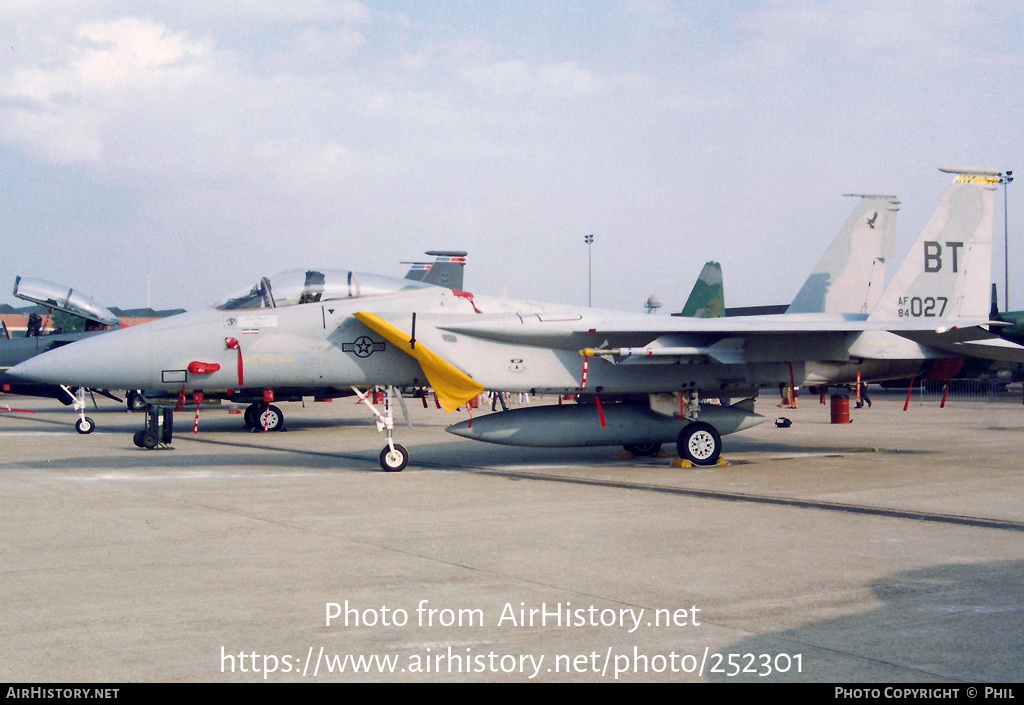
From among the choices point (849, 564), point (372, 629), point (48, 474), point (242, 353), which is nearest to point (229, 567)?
point (372, 629)

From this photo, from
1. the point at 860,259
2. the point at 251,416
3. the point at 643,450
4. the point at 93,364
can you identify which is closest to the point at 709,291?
the point at 860,259

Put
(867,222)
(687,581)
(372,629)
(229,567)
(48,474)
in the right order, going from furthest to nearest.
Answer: (867,222)
(48,474)
(229,567)
(687,581)
(372,629)

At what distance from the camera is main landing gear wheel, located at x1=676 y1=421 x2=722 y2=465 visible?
41.3 feet

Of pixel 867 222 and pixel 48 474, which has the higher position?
pixel 867 222

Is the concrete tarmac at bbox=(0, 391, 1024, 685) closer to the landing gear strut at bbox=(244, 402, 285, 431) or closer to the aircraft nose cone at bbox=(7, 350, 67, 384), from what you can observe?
the aircraft nose cone at bbox=(7, 350, 67, 384)

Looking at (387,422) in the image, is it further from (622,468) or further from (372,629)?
(372,629)

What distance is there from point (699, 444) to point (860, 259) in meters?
4.76

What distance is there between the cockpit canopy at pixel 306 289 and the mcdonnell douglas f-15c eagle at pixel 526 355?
0.26 ft

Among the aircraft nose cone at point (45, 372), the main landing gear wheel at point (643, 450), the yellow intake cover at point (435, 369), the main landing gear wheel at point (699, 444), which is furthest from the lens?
the main landing gear wheel at point (643, 450)

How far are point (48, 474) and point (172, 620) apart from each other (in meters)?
8.37

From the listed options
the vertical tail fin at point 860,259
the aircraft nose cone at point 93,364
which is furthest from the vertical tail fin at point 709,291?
the aircraft nose cone at point 93,364

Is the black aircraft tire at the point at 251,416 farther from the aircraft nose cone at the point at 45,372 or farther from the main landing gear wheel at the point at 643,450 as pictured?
the main landing gear wheel at the point at 643,450

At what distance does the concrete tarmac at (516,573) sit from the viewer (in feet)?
13.7

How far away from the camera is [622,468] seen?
12750 mm
